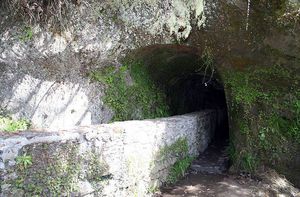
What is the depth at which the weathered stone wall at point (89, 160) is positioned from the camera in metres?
3.94

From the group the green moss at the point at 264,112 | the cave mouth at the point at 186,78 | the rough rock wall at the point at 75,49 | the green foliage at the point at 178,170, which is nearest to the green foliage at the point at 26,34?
the rough rock wall at the point at 75,49

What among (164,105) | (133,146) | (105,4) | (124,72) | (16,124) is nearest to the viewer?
(133,146)

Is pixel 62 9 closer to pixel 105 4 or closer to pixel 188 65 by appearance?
pixel 105 4

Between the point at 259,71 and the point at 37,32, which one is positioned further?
the point at 259,71

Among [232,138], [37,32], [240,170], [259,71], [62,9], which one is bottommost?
[240,170]

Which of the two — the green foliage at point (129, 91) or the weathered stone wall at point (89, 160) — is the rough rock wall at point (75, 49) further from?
the weathered stone wall at point (89, 160)

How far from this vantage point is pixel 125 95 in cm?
815

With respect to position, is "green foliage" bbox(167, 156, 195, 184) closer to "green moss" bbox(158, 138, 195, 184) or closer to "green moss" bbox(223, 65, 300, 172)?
"green moss" bbox(158, 138, 195, 184)

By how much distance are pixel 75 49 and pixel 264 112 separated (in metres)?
4.52

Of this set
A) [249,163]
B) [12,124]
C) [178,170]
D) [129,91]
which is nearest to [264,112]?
[249,163]

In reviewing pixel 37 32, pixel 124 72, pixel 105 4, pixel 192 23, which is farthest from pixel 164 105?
pixel 37 32

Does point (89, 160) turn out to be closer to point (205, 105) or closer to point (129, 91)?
point (129, 91)

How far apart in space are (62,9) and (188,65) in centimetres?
427

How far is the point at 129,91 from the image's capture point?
27.0 ft
